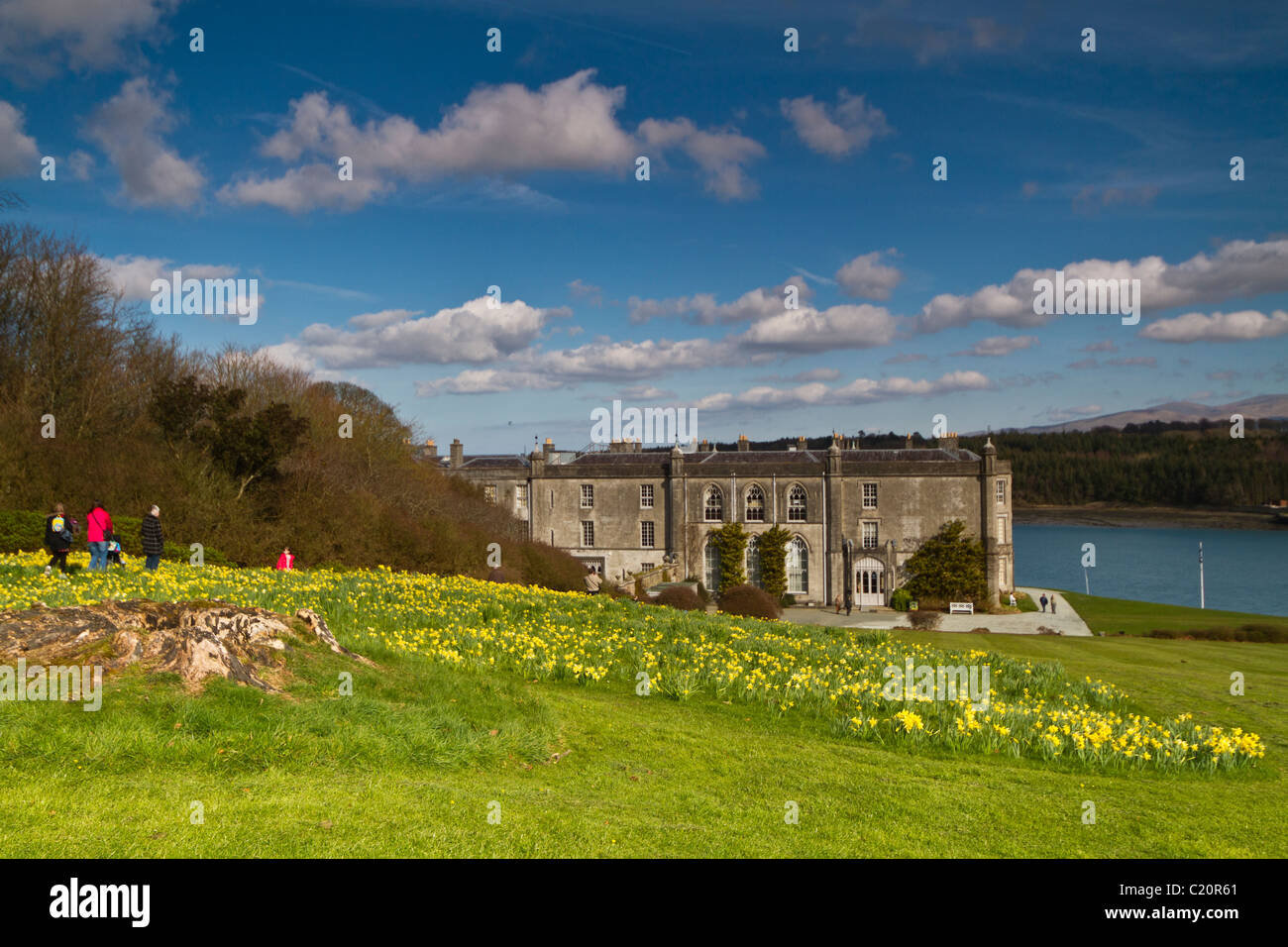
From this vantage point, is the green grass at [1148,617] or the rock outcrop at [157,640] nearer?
the rock outcrop at [157,640]

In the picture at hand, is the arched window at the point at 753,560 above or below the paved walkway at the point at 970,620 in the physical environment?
above

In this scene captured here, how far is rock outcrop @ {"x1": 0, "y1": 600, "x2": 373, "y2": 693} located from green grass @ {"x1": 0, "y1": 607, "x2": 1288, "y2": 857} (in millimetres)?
367

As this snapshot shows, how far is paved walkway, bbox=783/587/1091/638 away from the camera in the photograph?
4319 centimetres

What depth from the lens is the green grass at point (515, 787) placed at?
602 centimetres

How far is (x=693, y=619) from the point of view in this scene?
64.5ft

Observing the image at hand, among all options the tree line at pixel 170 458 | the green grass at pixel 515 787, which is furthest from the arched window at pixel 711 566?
the green grass at pixel 515 787

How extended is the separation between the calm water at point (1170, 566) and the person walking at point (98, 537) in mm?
62493

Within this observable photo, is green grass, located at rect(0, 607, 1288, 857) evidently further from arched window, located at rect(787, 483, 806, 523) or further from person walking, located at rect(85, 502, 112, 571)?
arched window, located at rect(787, 483, 806, 523)

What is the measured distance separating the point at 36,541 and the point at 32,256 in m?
15.6

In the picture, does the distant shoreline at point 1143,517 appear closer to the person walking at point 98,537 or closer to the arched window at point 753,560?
the arched window at point 753,560

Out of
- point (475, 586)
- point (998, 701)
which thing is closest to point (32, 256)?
point (475, 586)

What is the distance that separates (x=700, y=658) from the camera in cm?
1419

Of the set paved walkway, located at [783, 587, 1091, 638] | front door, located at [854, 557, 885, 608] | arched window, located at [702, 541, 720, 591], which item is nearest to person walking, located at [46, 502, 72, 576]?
paved walkway, located at [783, 587, 1091, 638]
